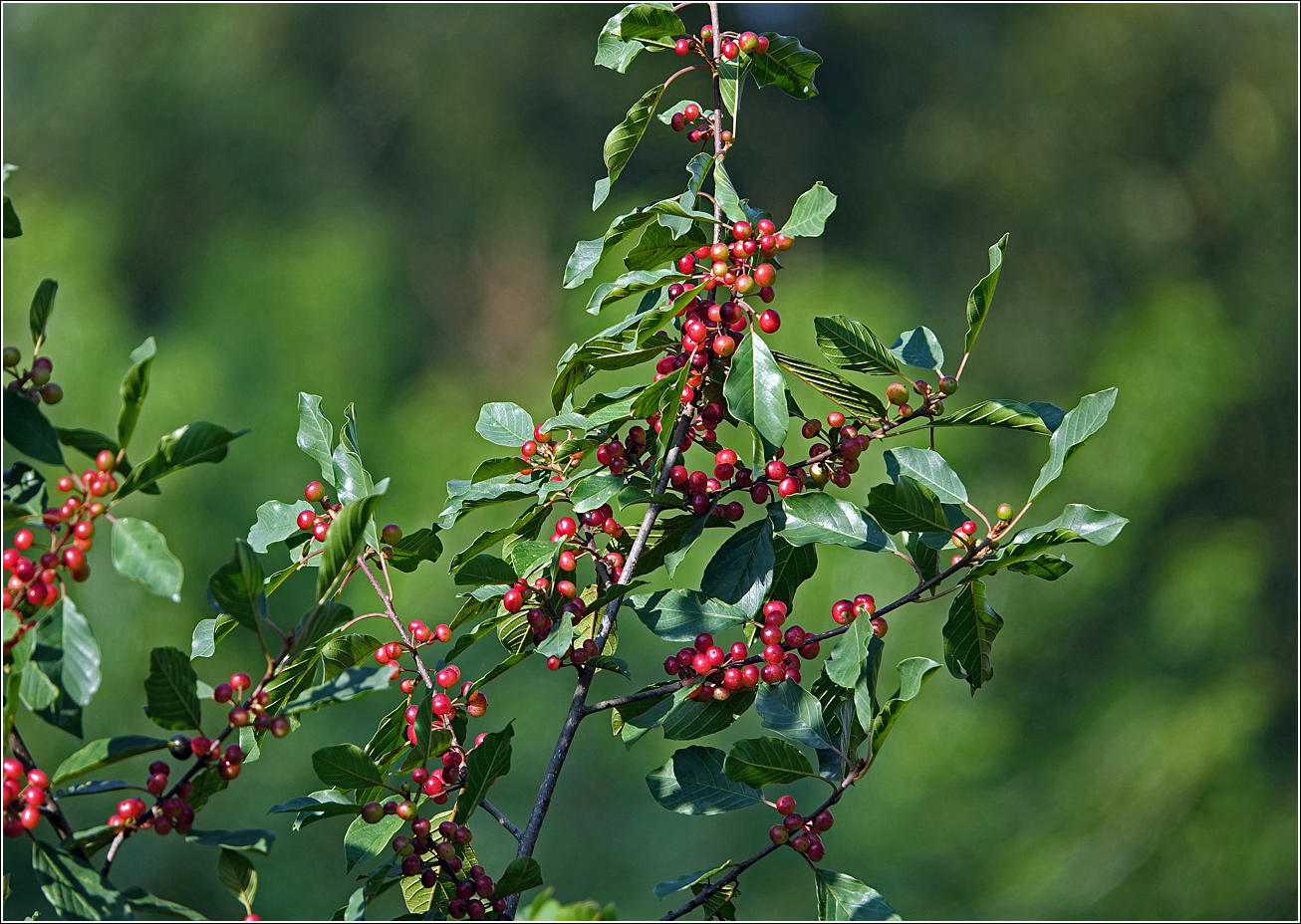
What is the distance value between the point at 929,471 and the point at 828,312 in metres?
2.09

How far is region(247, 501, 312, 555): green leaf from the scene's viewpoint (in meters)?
0.44

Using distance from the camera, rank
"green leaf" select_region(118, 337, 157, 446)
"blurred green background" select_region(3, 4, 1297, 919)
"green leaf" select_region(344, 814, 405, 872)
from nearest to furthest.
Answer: "green leaf" select_region(118, 337, 157, 446) → "green leaf" select_region(344, 814, 405, 872) → "blurred green background" select_region(3, 4, 1297, 919)

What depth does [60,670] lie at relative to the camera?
295mm

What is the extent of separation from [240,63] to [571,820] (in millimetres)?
2291

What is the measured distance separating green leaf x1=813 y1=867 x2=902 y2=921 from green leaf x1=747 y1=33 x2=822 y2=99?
0.30 metres

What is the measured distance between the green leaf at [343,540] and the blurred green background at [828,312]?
155cm

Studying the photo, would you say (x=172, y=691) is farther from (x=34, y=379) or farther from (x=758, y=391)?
(x=758, y=391)

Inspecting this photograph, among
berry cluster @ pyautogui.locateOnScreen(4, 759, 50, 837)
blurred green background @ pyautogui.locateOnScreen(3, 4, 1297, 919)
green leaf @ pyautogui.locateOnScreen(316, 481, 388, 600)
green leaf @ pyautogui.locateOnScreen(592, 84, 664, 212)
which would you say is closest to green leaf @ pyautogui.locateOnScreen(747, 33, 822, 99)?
green leaf @ pyautogui.locateOnScreen(592, 84, 664, 212)

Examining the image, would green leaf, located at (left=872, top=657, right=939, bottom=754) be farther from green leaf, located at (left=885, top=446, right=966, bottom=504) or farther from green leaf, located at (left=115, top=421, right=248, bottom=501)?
green leaf, located at (left=115, top=421, right=248, bottom=501)

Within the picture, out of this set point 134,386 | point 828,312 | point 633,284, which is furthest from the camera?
point 828,312

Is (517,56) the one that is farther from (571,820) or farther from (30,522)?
(30,522)

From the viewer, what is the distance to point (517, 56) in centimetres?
315

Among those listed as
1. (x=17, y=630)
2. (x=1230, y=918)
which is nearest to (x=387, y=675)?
(x=17, y=630)

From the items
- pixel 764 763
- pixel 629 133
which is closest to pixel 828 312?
pixel 629 133
